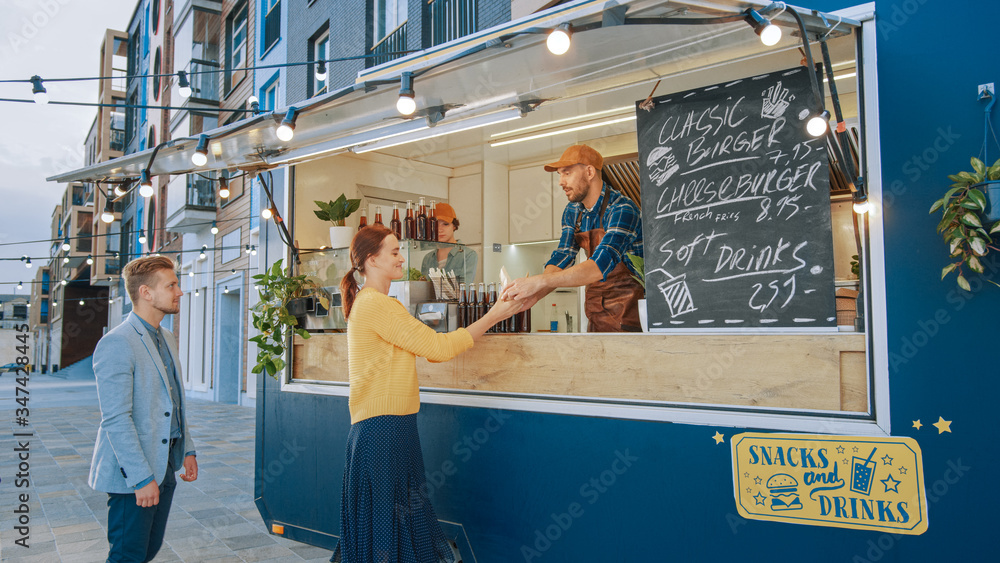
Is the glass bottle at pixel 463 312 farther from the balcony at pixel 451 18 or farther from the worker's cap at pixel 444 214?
the balcony at pixel 451 18

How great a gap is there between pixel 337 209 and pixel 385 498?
2.63m

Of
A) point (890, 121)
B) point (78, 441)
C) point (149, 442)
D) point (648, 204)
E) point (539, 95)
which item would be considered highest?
point (539, 95)

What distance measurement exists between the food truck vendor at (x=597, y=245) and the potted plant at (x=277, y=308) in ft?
6.50

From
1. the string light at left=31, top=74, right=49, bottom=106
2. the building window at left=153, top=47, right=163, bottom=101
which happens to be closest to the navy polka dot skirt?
the string light at left=31, top=74, right=49, bottom=106

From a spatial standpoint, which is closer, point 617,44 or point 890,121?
point 890,121

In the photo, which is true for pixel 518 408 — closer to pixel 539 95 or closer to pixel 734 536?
pixel 734 536

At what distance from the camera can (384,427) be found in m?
3.14

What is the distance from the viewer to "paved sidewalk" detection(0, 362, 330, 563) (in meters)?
4.76

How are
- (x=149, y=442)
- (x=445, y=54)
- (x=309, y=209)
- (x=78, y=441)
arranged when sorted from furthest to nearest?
(x=78, y=441) < (x=309, y=209) < (x=445, y=54) < (x=149, y=442)

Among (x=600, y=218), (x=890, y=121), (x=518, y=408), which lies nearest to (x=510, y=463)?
(x=518, y=408)

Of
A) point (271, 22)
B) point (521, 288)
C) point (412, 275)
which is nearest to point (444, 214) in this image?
point (412, 275)

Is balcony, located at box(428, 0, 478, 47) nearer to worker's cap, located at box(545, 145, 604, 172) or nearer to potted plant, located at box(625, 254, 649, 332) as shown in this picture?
A: worker's cap, located at box(545, 145, 604, 172)

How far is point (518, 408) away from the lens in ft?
12.2

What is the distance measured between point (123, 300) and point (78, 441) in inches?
869
